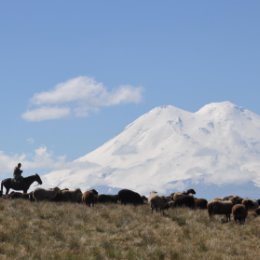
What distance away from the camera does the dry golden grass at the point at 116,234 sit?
2551 centimetres

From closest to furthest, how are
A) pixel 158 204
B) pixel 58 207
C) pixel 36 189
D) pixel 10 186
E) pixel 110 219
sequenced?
1. pixel 110 219
2. pixel 58 207
3. pixel 158 204
4. pixel 36 189
5. pixel 10 186

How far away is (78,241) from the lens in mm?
27000

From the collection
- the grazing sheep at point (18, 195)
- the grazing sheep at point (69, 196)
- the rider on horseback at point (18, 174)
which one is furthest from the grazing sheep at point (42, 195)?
the rider on horseback at point (18, 174)

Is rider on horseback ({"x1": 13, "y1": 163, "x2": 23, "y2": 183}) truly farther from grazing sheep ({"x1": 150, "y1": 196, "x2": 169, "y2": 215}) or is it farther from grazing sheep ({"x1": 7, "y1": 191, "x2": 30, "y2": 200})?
grazing sheep ({"x1": 150, "y1": 196, "x2": 169, "y2": 215})

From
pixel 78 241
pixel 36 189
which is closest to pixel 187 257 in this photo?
pixel 78 241

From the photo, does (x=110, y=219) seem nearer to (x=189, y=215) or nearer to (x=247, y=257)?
(x=189, y=215)

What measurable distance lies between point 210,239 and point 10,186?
20.3 metres

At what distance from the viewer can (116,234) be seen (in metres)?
29.4

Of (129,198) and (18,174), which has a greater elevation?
(18,174)

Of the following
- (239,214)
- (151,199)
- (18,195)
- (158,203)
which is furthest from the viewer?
Result: (18,195)

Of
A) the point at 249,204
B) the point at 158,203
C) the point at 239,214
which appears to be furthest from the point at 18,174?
the point at 239,214

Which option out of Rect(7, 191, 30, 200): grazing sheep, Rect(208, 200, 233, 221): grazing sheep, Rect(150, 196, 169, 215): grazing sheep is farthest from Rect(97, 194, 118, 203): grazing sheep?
Rect(208, 200, 233, 221): grazing sheep

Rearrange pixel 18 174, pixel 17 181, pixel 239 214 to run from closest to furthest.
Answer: pixel 239 214, pixel 18 174, pixel 17 181

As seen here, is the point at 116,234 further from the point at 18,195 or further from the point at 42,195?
the point at 18,195
